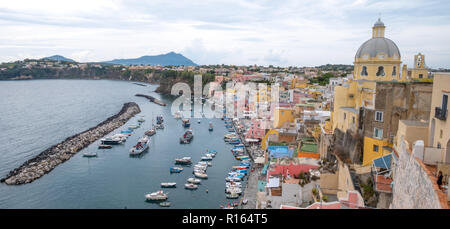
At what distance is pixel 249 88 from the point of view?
29172mm

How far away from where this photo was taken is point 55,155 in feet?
47.6

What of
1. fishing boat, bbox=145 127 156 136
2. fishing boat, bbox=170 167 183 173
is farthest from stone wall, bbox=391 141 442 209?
fishing boat, bbox=145 127 156 136

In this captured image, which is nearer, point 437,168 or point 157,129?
point 437,168

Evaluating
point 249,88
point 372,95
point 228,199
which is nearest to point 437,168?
point 372,95

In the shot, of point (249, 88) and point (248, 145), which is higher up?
point (249, 88)

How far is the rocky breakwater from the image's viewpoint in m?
11.9

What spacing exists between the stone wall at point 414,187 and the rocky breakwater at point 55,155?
12.1 meters

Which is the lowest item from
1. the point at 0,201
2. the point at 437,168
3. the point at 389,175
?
the point at 0,201

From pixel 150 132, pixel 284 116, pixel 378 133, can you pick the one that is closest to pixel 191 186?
pixel 284 116

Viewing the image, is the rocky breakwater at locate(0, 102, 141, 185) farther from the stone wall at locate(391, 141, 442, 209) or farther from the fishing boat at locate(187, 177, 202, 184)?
the stone wall at locate(391, 141, 442, 209)

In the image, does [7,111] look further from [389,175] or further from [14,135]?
[389,175]

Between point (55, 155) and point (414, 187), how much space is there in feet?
48.8
